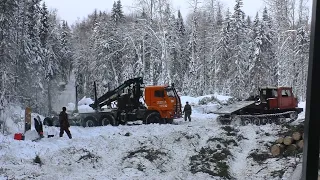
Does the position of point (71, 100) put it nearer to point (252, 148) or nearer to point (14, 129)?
point (14, 129)

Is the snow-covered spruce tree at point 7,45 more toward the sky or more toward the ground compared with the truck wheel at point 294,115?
more toward the sky

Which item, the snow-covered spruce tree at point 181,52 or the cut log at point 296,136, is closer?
the cut log at point 296,136

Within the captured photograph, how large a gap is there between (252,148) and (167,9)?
3606 millimetres

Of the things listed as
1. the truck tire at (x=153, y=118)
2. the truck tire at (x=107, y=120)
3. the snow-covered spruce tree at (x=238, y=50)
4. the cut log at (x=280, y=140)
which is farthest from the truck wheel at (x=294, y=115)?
the truck tire at (x=107, y=120)

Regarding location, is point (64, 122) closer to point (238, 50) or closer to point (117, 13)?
point (117, 13)

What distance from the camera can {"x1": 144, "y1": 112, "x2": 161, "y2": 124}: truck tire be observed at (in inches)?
353

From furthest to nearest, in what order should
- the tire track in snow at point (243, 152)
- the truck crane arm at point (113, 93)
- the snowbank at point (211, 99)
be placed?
the snowbank at point (211, 99) < the truck crane arm at point (113, 93) < the tire track in snow at point (243, 152)

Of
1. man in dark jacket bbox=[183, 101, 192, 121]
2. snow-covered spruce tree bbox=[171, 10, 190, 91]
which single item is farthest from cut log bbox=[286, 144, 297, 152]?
man in dark jacket bbox=[183, 101, 192, 121]

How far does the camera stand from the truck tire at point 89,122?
7855 millimetres

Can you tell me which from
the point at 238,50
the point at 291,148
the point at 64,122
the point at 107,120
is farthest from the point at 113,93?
the point at 291,148

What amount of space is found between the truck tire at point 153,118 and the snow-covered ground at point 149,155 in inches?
44.7

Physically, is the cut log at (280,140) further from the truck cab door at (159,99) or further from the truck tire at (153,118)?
the truck tire at (153,118)

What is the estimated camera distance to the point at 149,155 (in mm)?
5973

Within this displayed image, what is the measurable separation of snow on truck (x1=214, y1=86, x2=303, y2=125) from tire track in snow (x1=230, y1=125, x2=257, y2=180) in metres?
0.50
